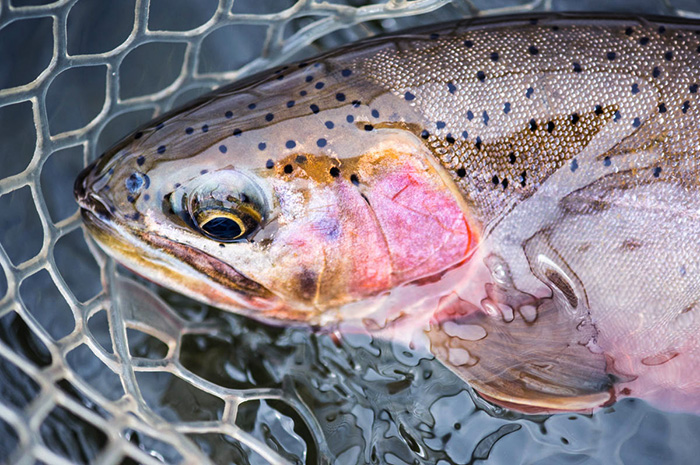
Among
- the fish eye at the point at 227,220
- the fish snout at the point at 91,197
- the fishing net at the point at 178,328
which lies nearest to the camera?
the fish eye at the point at 227,220

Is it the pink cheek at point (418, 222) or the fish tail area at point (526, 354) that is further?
the fish tail area at point (526, 354)

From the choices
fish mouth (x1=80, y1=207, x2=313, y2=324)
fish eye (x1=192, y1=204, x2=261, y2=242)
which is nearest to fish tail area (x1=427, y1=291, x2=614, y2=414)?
fish mouth (x1=80, y1=207, x2=313, y2=324)

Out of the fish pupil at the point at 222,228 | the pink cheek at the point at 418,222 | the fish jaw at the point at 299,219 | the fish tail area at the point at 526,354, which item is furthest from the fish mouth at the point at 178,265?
the fish tail area at the point at 526,354

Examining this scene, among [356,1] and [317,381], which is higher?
[356,1]

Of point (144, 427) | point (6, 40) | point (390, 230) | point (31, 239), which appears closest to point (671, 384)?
point (390, 230)

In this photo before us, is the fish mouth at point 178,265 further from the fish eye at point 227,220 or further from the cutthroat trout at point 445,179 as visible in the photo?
the fish eye at point 227,220

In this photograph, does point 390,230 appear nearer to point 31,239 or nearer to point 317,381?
point 317,381
